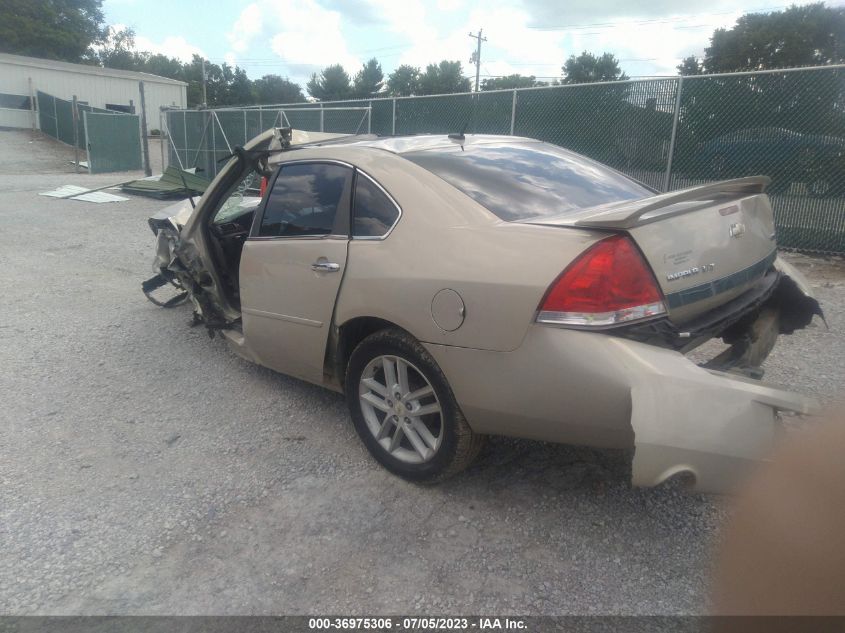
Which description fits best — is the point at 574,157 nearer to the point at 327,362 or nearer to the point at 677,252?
the point at 677,252

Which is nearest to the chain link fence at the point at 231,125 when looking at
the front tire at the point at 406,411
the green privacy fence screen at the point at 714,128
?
the green privacy fence screen at the point at 714,128

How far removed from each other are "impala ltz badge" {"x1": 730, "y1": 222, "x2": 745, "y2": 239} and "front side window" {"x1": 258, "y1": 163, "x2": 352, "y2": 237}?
73.7 inches

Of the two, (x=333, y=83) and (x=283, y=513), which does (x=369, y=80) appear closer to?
(x=333, y=83)

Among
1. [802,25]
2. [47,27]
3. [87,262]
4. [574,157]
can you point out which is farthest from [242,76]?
[574,157]

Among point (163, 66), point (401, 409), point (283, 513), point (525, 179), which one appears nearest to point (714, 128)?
point (525, 179)

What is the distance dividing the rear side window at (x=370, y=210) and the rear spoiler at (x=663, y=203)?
31.4 inches

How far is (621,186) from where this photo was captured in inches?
149

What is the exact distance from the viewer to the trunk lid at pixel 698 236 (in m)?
2.63

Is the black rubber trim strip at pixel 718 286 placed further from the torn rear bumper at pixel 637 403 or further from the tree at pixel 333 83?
the tree at pixel 333 83

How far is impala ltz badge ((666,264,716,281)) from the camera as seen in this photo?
2661mm

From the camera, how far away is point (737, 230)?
3.06m

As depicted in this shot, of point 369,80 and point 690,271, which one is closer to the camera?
point 690,271

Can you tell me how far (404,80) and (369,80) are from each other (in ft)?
16.7

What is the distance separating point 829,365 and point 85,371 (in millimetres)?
5281
